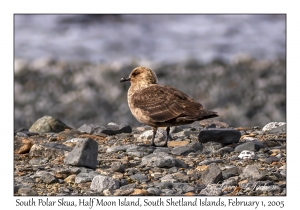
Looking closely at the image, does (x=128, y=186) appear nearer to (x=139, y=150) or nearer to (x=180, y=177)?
(x=180, y=177)

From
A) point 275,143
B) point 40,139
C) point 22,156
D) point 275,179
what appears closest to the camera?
point 275,179

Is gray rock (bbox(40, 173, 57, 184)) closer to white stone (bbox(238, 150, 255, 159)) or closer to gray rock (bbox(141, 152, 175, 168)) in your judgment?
gray rock (bbox(141, 152, 175, 168))

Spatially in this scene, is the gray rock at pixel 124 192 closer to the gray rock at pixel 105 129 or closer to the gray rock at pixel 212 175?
the gray rock at pixel 212 175

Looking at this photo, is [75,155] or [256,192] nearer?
[256,192]

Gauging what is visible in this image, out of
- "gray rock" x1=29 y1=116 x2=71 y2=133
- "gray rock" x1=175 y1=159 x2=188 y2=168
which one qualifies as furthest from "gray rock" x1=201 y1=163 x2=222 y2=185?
"gray rock" x1=29 y1=116 x2=71 y2=133

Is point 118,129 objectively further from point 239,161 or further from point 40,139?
point 239,161
